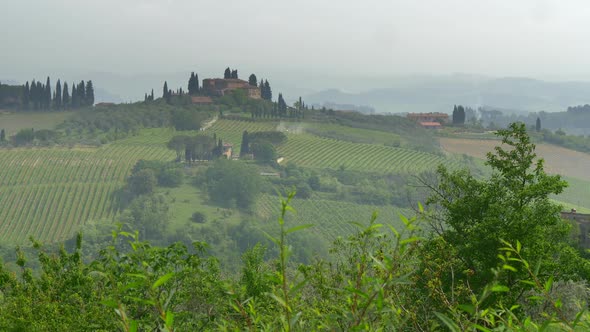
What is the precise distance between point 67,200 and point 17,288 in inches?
4346

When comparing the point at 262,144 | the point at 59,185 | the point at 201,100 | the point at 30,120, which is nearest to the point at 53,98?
the point at 30,120

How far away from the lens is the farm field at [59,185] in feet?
354

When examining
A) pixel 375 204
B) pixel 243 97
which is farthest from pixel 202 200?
pixel 243 97

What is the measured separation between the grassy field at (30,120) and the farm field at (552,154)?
10578cm

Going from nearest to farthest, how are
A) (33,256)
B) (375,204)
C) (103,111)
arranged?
1. (33,256)
2. (375,204)
3. (103,111)

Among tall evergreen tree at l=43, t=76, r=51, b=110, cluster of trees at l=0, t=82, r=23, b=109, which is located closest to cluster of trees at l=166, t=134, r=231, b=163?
tall evergreen tree at l=43, t=76, r=51, b=110

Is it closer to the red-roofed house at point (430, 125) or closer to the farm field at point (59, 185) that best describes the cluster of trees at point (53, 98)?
the farm field at point (59, 185)

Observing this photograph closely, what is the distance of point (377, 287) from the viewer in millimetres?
4391

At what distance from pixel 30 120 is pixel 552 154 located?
13677cm

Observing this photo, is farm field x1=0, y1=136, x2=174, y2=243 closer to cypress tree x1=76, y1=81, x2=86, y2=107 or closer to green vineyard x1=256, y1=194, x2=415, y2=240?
green vineyard x1=256, y1=194, x2=415, y2=240

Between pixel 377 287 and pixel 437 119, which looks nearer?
pixel 377 287

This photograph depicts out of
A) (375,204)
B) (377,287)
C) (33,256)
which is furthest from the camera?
(375,204)

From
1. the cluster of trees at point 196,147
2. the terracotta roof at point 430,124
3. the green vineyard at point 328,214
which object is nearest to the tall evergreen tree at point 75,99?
the cluster of trees at point 196,147

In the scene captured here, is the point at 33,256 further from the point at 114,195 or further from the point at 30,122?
the point at 30,122
